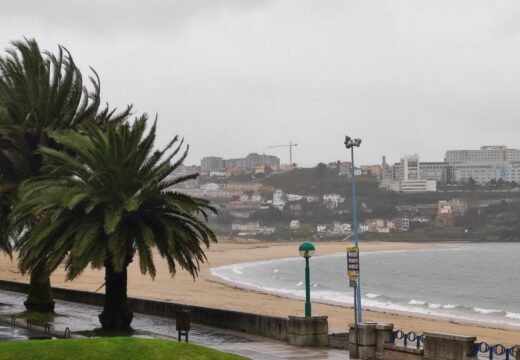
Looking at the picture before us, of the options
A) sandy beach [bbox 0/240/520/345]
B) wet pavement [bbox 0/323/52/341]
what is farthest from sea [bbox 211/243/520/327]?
wet pavement [bbox 0/323/52/341]

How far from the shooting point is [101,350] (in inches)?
496

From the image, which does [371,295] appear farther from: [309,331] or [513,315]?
[309,331]

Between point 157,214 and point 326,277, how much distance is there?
258ft

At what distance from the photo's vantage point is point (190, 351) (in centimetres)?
→ 1341

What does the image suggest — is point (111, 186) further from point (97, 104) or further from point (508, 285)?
point (508, 285)

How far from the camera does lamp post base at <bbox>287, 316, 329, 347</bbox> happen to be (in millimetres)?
21109

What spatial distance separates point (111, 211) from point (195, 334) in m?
4.86

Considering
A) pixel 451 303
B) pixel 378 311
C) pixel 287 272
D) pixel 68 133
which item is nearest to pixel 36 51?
pixel 68 133

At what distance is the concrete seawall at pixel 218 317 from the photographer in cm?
2248

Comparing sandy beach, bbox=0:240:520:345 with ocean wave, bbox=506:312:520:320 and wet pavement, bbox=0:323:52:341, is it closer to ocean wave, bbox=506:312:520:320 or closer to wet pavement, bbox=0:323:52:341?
ocean wave, bbox=506:312:520:320

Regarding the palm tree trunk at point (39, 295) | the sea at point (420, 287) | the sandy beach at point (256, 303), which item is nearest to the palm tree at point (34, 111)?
the palm tree trunk at point (39, 295)

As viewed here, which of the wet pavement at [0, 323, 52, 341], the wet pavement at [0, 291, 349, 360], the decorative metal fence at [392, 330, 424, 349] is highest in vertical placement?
the decorative metal fence at [392, 330, 424, 349]

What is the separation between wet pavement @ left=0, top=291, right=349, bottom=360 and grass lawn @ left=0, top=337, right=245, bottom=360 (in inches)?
216

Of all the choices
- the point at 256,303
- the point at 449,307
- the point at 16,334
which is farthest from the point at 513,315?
the point at 16,334
